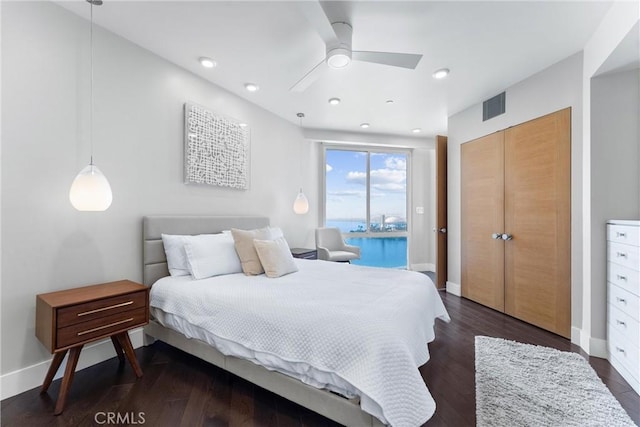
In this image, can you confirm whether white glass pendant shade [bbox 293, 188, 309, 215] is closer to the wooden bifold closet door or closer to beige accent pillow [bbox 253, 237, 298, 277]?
beige accent pillow [bbox 253, 237, 298, 277]

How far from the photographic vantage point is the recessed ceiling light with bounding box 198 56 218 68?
2774 mm

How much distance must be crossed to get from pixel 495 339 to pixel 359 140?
3.91 metres

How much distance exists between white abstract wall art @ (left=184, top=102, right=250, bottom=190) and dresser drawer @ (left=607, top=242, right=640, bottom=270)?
378cm

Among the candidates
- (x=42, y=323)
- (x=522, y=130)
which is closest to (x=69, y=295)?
(x=42, y=323)

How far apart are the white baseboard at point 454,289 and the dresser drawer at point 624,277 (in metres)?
1.93

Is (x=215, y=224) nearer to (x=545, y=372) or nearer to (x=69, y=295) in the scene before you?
(x=69, y=295)

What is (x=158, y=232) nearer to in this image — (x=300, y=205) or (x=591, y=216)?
(x=300, y=205)

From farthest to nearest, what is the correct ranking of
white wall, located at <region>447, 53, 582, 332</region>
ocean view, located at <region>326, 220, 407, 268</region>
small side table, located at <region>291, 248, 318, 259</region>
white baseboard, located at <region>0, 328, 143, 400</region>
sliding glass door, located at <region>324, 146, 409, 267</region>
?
ocean view, located at <region>326, 220, 407, 268</region> → sliding glass door, located at <region>324, 146, 409, 267</region> → small side table, located at <region>291, 248, 318, 259</region> → white wall, located at <region>447, 53, 582, 332</region> → white baseboard, located at <region>0, 328, 143, 400</region>

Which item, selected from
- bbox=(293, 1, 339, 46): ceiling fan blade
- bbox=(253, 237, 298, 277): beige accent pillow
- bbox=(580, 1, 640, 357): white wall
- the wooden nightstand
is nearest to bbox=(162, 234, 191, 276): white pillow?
the wooden nightstand

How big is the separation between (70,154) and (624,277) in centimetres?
435

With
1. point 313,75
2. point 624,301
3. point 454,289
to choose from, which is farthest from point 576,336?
point 313,75

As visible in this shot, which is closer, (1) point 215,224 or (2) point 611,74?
(2) point 611,74

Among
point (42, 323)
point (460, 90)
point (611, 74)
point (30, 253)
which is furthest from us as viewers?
point (460, 90)

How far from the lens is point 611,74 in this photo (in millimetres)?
2398
